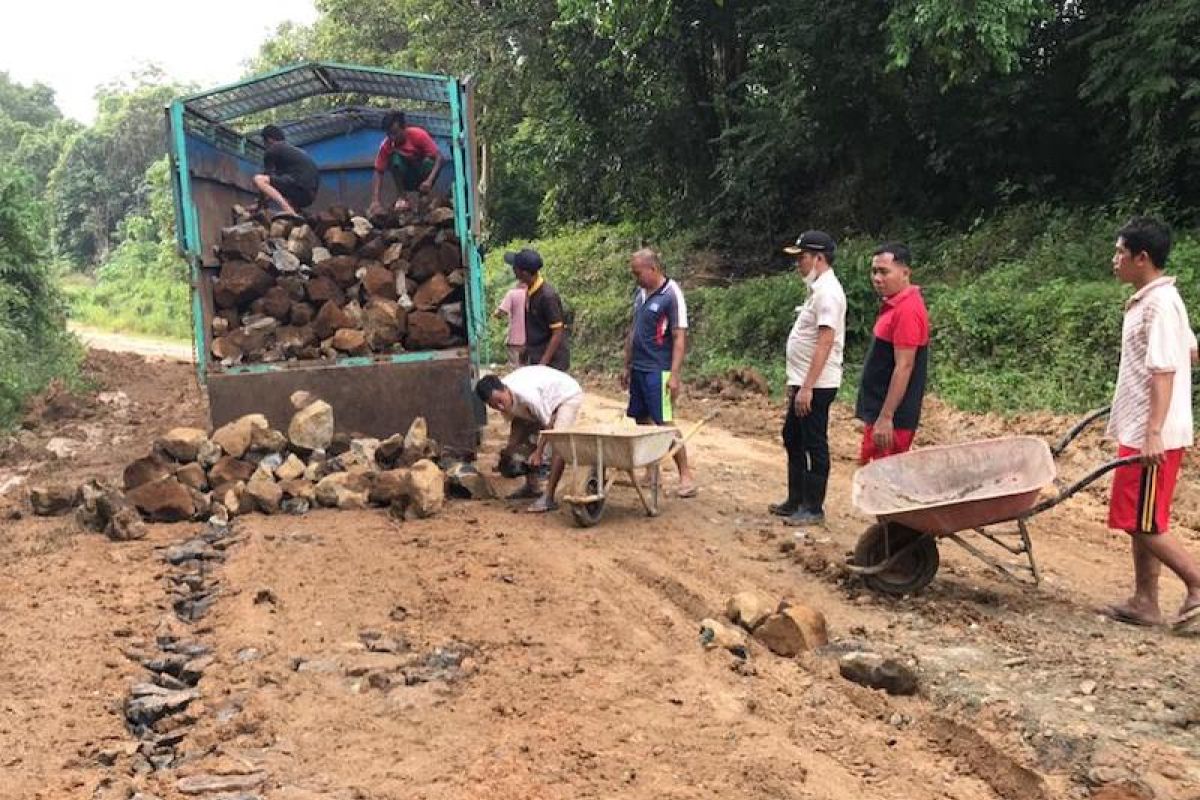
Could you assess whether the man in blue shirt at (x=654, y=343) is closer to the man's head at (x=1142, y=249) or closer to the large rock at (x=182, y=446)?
the man's head at (x=1142, y=249)

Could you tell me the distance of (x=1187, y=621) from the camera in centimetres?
425

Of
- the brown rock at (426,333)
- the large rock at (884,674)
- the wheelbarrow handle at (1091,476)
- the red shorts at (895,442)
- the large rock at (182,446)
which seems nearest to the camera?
the large rock at (884,674)

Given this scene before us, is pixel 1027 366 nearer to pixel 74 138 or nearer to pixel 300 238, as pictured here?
pixel 300 238

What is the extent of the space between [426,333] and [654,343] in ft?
6.90

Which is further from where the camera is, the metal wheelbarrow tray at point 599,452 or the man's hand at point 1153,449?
the metal wheelbarrow tray at point 599,452

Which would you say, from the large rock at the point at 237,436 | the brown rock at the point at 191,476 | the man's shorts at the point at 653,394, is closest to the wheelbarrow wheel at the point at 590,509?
the man's shorts at the point at 653,394

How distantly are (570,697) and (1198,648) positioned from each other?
2555mm

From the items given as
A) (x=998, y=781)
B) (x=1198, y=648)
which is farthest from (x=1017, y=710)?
(x=1198, y=648)

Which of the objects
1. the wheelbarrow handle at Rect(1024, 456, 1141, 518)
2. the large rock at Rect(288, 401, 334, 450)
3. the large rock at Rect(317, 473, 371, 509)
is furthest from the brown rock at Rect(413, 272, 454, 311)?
the wheelbarrow handle at Rect(1024, 456, 1141, 518)

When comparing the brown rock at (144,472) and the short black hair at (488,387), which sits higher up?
the short black hair at (488,387)

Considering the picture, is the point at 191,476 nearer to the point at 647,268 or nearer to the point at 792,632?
the point at 647,268

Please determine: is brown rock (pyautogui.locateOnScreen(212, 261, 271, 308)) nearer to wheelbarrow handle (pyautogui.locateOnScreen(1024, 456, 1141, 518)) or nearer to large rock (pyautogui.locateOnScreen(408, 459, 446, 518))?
large rock (pyautogui.locateOnScreen(408, 459, 446, 518))

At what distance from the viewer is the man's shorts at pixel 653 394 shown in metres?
6.72

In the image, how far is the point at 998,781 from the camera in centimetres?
311
